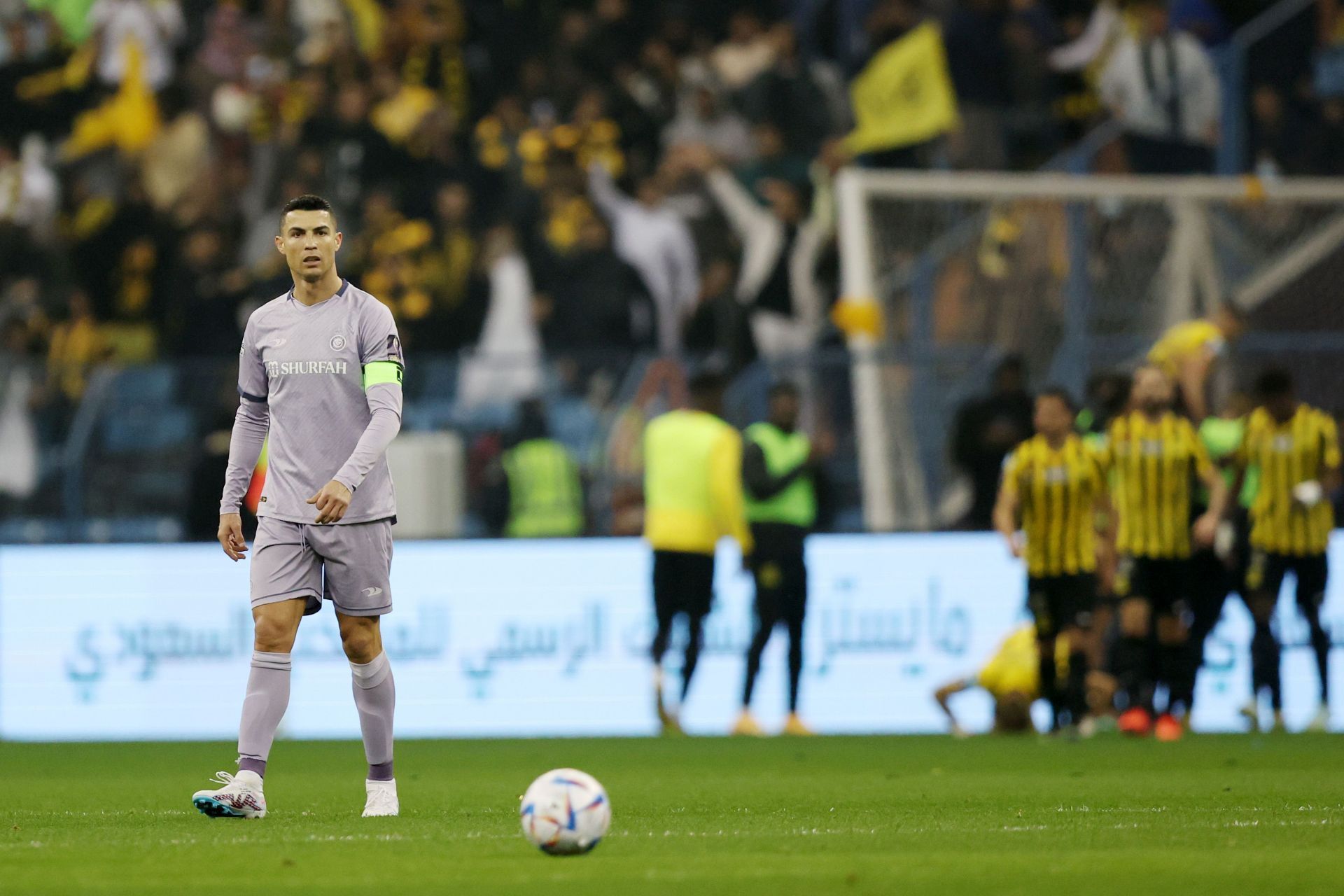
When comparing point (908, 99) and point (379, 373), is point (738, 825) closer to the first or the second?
point (379, 373)

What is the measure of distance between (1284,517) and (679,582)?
3.70 meters

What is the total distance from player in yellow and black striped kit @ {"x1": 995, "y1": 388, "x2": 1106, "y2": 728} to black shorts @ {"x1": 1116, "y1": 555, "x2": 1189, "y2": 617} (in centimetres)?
86

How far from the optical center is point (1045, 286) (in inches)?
592

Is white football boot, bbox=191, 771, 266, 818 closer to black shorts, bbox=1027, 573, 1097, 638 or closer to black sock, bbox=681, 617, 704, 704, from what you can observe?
black shorts, bbox=1027, 573, 1097, 638

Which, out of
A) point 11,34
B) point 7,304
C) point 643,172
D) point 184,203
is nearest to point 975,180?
point 643,172

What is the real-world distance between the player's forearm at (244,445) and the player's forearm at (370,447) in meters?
0.48

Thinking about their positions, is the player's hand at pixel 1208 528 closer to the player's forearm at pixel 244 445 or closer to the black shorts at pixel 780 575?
the black shorts at pixel 780 575

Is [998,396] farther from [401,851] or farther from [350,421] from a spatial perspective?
[401,851]

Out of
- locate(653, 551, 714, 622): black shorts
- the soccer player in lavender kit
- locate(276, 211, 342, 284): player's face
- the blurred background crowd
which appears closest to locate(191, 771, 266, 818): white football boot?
the soccer player in lavender kit

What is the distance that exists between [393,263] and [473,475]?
3.14 metres

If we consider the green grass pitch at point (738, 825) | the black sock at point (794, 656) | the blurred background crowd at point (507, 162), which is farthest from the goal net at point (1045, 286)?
the green grass pitch at point (738, 825)

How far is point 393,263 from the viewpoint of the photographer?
1683 cm

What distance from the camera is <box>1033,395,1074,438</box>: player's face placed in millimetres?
11547

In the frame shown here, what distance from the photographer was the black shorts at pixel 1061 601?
38.5 feet
